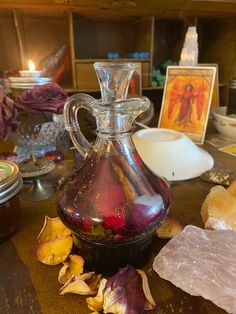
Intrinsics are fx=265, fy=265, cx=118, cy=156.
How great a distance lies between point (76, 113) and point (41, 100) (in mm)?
236

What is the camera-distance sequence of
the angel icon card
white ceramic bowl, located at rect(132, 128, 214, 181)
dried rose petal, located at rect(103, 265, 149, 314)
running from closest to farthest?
1. dried rose petal, located at rect(103, 265, 149, 314)
2. white ceramic bowl, located at rect(132, 128, 214, 181)
3. the angel icon card

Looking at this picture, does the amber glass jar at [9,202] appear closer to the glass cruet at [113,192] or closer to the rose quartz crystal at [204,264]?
the glass cruet at [113,192]

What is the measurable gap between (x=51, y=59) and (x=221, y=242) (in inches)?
42.5

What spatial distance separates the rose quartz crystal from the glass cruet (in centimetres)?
3

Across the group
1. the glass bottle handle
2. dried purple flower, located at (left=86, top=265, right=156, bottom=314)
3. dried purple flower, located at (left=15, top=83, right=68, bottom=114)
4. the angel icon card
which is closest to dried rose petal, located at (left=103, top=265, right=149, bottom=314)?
dried purple flower, located at (left=86, top=265, right=156, bottom=314)

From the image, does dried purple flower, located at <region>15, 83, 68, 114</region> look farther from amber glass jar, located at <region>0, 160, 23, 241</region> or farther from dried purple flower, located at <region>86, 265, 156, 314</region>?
dried purple flower, located at <region>86, 265, 156, 314</region>

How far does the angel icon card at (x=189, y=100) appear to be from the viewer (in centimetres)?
64

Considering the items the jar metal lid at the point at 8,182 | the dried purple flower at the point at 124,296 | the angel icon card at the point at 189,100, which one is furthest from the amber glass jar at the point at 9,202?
the angel icon card at the point at 189,100

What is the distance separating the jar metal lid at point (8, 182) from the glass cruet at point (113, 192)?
7cm

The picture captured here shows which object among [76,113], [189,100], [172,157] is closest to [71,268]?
[76,113]

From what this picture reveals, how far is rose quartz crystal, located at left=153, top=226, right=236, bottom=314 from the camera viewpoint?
24cm

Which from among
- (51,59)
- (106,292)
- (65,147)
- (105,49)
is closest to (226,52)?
(105,49)

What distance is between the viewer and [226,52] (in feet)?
4.46

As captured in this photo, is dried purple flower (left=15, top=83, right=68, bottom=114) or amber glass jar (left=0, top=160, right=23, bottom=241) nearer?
amber glass jar (left=0, top=160, right=23, bottom=241)
